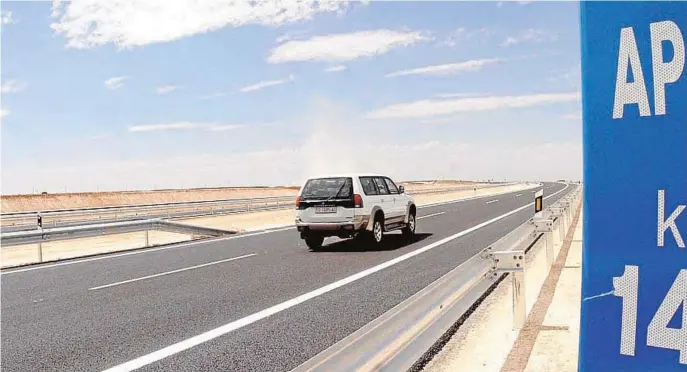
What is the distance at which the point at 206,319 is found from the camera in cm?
783

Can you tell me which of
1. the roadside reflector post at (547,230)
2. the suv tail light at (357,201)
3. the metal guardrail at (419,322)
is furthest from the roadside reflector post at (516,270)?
the suv tail light at (357,201)

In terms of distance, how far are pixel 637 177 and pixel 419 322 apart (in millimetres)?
2466

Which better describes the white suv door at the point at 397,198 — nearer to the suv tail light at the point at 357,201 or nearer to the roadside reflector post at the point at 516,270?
the suv tail light at the point at 357,201

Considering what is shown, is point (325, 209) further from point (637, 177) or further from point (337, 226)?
point (637, 177)

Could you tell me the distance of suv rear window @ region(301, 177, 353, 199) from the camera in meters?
15.8

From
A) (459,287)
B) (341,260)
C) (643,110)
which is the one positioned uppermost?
(643,110)

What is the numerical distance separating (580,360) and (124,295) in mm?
9063

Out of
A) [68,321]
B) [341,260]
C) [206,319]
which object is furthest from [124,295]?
[341,260]

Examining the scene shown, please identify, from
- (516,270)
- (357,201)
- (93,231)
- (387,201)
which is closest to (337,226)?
(357,201)

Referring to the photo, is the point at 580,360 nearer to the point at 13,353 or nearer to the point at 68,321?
the point at 13,353

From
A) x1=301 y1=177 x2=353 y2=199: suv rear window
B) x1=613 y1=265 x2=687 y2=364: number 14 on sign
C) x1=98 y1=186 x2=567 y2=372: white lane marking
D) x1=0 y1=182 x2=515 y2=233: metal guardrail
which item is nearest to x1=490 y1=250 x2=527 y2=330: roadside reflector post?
x1=98 y1=186 x2=567 y2=372: white lane marking

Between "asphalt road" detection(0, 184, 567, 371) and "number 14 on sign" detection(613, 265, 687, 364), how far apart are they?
3996 millimetres

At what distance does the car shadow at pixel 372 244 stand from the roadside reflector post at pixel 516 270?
29.3 ft

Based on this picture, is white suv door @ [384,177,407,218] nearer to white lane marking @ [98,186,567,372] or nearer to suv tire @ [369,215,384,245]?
suv tire @ [369,215,384,245]
